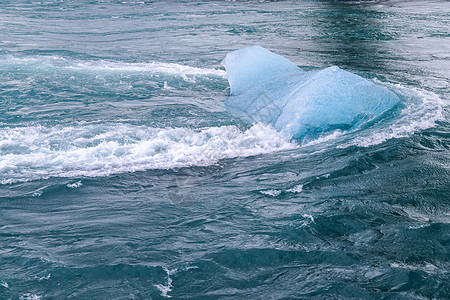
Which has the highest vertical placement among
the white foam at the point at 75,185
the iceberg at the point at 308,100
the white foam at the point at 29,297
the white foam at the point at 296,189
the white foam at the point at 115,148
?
the iceberg at the point at 308,100

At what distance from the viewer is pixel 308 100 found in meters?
9.22

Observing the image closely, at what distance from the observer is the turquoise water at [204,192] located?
4843mm

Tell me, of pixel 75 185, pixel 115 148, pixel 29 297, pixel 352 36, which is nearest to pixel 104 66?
pixel 115 148

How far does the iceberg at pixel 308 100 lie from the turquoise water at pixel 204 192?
29 centimetres

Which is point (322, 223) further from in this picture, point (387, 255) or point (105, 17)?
point (105, 17)

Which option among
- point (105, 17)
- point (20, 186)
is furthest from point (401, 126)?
point (105, 17)

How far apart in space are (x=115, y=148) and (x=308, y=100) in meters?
3.89

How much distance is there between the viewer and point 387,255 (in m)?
5.07

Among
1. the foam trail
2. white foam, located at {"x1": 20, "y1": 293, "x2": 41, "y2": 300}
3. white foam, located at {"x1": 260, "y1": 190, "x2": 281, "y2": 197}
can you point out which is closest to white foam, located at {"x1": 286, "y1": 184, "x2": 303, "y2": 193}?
white foam, located at {"x1": 260, "y1": 190, "x2": 281, "y2": 197}

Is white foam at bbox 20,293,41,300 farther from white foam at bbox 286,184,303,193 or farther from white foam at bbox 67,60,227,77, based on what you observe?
white foam at bbox 67,60,227,77

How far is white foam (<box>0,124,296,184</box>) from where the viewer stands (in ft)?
25.4

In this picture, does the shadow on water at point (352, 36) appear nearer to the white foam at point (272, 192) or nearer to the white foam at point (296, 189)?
the white foam at point (296, 189)

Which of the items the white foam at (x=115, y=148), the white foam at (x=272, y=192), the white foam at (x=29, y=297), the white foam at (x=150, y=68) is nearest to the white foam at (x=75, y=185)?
the white foam at (x=115, y=148)

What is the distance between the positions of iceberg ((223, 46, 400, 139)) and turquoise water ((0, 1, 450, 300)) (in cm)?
29
